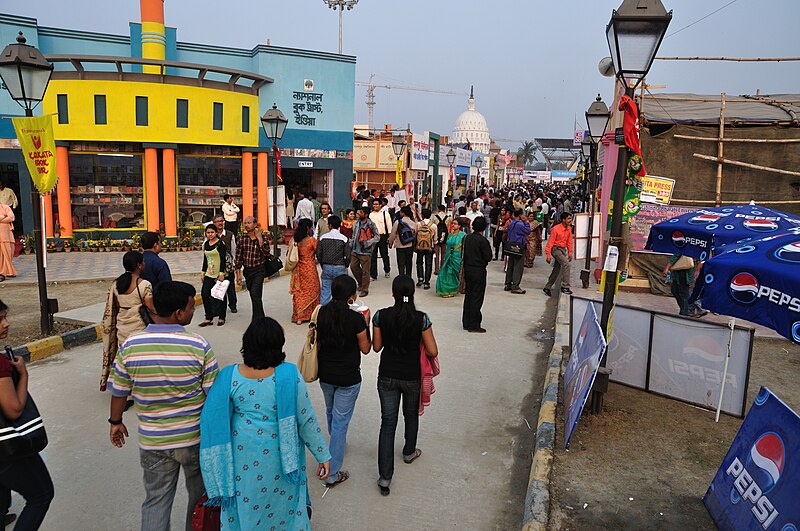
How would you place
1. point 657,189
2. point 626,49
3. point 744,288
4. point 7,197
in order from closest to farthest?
point 744,288 < point 626,49 < point 657,189 < point 7,197

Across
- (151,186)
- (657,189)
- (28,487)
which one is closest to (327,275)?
(28,487)

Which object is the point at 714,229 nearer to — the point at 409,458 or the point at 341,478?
the point at 409,458

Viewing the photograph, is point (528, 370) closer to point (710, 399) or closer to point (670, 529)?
point (710, 399)

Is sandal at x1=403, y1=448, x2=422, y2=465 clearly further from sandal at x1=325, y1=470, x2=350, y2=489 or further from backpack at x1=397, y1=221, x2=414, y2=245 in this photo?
backpack at x1=397, y1=221, x2=414, y2=245

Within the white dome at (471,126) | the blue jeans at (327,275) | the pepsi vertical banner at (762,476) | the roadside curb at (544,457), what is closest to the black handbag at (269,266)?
the blue jeans at (327,275)

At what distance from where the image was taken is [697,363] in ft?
19.3

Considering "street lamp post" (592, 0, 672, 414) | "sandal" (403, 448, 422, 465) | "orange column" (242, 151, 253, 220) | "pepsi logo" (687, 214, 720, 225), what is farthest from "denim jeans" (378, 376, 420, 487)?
"orange column" (242, 151, 253, 220)

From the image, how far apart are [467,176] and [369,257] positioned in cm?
4135

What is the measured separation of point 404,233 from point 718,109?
721 cm

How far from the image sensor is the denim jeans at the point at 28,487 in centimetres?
319

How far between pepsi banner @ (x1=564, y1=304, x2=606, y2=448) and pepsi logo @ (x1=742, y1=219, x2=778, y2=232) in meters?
1.69

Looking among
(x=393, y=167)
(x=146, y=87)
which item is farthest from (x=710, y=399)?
(x=393, y=167)

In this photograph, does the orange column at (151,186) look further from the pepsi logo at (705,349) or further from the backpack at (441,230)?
the pepsi logo at (705,349)

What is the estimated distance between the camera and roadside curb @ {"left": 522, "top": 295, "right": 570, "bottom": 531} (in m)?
4.11
